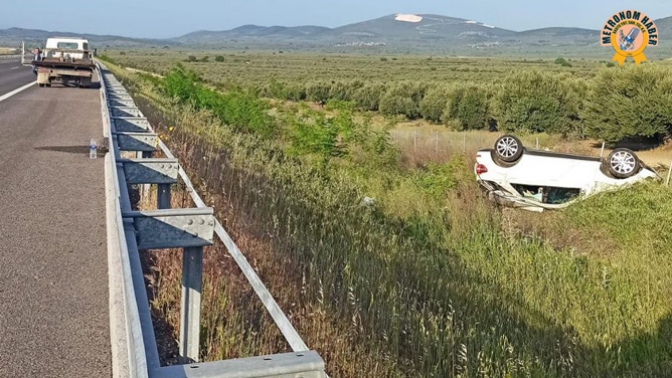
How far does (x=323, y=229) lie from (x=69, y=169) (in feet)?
13.9

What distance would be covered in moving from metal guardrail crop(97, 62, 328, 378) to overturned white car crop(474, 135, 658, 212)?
10190mm

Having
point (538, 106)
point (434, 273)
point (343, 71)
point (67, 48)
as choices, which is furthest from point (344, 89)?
point (434, 273)

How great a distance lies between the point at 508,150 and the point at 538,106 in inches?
Answer: 768

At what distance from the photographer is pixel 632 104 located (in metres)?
27.1

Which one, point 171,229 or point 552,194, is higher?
point 171,229

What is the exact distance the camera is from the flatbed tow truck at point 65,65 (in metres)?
29.4

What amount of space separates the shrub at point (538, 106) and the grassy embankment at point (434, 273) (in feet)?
57.6

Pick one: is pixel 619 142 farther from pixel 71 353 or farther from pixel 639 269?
pixel 71 353

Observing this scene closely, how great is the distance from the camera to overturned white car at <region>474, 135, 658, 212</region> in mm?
14414

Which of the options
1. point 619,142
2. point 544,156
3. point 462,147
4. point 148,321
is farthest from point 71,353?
point 619,142

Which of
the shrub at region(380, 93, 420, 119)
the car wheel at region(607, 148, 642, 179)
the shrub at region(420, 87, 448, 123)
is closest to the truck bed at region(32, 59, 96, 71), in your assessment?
the shrub at region(420, 87, 448, 123)

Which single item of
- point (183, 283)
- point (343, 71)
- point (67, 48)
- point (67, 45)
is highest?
point (343, 71)

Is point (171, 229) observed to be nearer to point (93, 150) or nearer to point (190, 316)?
point (190, 316)

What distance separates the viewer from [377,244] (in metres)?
9.43
